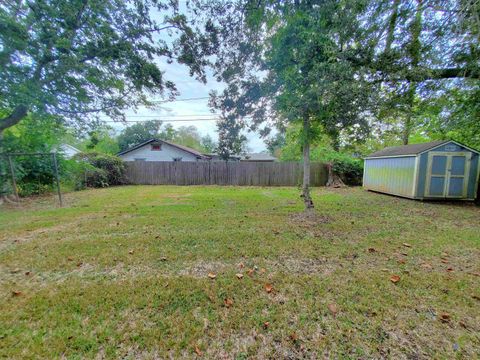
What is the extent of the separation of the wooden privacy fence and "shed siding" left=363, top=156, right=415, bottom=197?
2672mm

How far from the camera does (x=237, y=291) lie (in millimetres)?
2297

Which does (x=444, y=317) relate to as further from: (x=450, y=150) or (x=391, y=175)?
(x=391, y=175)

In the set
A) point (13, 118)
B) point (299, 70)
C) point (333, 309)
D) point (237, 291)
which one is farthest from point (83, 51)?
point (333, 309)

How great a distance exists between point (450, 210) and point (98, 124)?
12833 millimetres

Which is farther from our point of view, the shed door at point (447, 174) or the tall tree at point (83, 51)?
the shed door at point (447, 174)

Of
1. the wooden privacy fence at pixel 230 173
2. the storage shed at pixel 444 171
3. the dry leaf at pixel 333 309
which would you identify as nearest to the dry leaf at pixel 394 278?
the dry leaf at pixel 333 309

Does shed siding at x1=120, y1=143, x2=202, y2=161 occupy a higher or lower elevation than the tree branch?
lower

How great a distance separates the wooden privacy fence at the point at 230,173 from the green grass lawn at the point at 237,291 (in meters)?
8.55

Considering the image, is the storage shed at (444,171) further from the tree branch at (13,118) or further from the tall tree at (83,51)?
the tree branch at (13,118)

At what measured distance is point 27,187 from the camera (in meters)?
8.30

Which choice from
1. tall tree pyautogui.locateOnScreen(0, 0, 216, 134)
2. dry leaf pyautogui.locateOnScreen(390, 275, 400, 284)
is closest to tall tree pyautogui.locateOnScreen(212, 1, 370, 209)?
tall tree pyautogui.locateOnScreen(0, 0, 216, 134)

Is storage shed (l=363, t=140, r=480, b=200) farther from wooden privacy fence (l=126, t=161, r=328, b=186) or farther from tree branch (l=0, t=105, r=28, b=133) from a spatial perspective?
tree branch (l=0, t=105, r=28, b=133)

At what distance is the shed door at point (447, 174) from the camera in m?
7.81

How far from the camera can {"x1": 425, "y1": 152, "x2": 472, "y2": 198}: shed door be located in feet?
25.6
